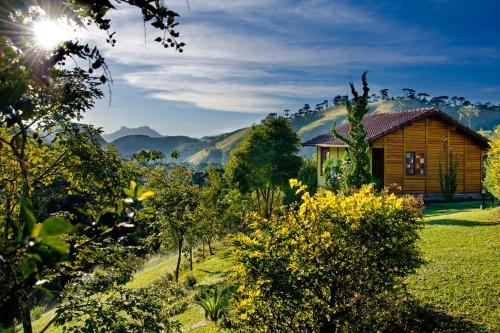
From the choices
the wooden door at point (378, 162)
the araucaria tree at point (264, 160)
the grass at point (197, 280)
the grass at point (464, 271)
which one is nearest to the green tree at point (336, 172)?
the wooden door at point (378, 162)

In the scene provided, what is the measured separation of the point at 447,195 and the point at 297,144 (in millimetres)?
13384

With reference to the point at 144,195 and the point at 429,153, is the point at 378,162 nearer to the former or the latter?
the point at 429,153

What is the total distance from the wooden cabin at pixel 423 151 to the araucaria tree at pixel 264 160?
8080mm

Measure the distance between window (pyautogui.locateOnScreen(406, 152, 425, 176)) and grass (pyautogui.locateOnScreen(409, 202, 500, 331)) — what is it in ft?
33.6

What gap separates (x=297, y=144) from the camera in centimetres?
3812

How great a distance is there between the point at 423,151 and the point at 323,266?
25482 mm

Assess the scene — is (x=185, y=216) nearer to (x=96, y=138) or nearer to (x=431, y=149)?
(x=96, y=138)

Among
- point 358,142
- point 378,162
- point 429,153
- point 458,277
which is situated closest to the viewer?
point 458,277

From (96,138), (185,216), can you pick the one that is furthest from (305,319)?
(185,216)

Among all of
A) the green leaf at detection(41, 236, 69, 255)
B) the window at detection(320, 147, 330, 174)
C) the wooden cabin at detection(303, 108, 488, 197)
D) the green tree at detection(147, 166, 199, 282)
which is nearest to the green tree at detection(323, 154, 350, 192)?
the wooden cabin at detection(303, 108, 488, 197)

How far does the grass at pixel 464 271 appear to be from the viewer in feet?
33.6

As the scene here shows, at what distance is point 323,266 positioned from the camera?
23.0 feet

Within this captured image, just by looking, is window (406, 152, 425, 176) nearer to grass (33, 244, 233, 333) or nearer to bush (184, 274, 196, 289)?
grass (33, 244, 233, 333)

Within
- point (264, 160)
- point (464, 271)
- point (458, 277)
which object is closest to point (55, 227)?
point (458, 277)
